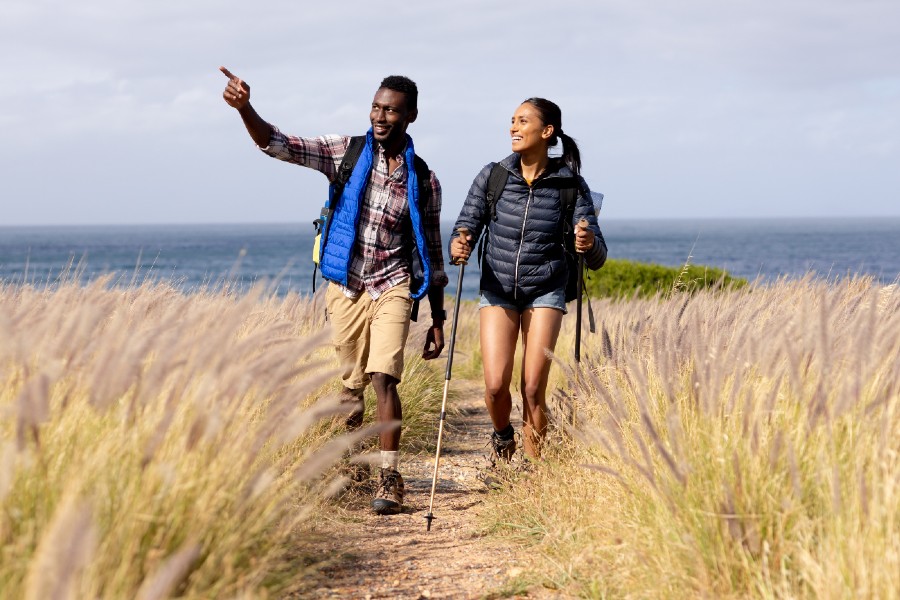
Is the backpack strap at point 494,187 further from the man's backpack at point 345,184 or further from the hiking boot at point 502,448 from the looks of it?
the hiking boot at point 502,448

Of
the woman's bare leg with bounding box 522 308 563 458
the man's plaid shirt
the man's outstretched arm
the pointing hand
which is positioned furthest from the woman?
the pointing hand

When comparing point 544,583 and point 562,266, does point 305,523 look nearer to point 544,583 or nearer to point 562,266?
point 544,583

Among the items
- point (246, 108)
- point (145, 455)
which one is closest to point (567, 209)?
point (246, 108)

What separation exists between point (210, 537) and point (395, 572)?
1493 mm

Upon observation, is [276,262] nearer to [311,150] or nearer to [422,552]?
[311,150]

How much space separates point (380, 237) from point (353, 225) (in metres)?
0.18

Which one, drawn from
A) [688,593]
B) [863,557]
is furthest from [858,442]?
[688,593]

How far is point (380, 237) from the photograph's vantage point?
5.52m

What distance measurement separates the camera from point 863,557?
111 inches

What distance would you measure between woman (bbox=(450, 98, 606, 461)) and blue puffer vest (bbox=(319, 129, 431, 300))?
0.90 ft

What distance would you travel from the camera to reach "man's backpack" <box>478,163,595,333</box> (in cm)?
574

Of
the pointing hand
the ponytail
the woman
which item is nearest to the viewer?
the pointing hand

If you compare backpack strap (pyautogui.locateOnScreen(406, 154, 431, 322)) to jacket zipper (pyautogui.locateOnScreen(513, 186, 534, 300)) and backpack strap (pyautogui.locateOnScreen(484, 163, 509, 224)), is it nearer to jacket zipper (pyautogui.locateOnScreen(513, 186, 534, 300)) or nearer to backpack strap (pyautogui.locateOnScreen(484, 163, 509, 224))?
backpack strap (pyautogui.locateOnScreen(484, 163, 509, 224))

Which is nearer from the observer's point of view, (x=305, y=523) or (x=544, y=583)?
(x=544, y=583)
